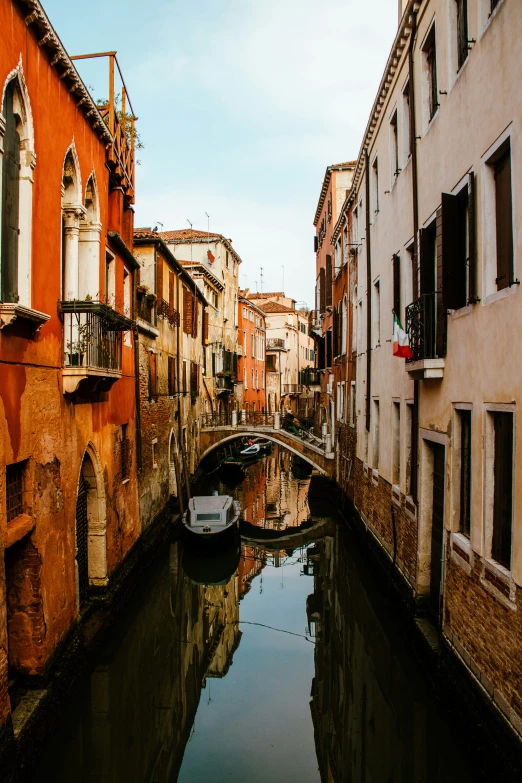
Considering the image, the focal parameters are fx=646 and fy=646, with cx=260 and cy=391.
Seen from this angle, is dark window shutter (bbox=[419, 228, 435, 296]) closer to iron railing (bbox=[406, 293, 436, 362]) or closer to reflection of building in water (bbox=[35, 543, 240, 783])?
iron railing (bbox=[406, 293, 436, 362])

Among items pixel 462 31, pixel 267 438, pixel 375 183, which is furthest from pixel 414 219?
pixel 267 438

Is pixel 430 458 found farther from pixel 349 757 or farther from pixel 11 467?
pixel 11 467

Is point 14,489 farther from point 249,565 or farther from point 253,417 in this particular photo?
point 253,417

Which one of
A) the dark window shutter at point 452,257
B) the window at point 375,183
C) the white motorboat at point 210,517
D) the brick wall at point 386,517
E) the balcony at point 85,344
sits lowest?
the white motorboat at point 210,517

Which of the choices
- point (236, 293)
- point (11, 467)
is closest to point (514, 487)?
point (11, 467)

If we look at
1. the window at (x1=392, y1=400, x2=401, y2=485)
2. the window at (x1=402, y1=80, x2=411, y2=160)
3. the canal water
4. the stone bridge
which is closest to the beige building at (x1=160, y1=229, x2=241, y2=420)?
the stone bridge

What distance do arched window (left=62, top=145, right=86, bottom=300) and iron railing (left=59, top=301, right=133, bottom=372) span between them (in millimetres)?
553

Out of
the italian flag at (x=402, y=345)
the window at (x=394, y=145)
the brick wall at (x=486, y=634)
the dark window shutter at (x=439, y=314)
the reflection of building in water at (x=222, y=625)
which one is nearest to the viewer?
the brick wall at (x=486, y=634)

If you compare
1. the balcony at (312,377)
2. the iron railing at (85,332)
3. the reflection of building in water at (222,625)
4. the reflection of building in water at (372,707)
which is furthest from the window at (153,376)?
the balcony at (312,377)

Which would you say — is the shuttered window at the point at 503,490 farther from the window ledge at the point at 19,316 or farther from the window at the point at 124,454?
the window at the point at 124,454

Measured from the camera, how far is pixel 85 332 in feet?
25.7

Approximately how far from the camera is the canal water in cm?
630

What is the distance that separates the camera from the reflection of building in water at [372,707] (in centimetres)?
622

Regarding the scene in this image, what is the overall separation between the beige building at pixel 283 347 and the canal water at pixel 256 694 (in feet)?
118
